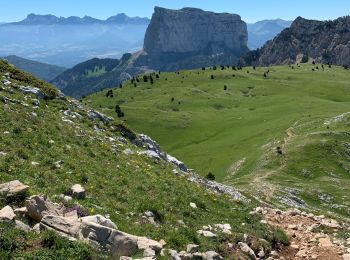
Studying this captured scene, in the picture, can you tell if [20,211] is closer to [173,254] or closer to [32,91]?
[173,254]

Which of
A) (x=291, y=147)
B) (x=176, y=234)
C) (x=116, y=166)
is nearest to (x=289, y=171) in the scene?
(x=291, y=147)

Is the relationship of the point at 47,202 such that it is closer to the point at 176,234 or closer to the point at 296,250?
the point at 176,234

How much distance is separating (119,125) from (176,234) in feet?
83.3

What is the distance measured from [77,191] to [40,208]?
427cm

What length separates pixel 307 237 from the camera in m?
25.0

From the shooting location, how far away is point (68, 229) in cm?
1579

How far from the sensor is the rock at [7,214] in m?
15.4

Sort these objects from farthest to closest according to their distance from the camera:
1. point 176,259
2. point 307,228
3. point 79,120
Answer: point 79,120 < point 307,228 < point 176,259

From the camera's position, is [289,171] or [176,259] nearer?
[176,259]

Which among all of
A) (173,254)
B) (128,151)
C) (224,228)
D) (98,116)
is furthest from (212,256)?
(98,116)

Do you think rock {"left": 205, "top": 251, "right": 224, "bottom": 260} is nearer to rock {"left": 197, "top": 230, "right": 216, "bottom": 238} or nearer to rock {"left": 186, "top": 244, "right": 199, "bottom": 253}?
rock {"left": 186, "top": 244, "right": 199, "bottom": 253}

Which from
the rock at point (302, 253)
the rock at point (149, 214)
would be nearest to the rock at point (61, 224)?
the rock at point (149, 214)

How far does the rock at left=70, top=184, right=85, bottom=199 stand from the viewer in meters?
20.8

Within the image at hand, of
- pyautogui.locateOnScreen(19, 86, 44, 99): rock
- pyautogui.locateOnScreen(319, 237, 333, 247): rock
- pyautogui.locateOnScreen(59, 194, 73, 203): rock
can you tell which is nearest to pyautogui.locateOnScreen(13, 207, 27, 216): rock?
pyautogui.locateOnScreen(59, 194, 73, 203): rock
